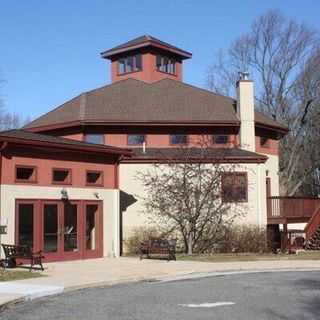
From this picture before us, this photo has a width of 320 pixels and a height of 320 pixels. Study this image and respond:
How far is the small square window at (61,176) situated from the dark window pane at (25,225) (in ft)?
5.73

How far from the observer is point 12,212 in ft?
75.1

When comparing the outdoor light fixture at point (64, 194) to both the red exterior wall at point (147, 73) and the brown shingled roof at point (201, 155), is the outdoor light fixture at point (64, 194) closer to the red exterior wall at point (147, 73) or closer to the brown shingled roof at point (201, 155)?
the brown shingled roof at point (201, 155)

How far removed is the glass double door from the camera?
23547 millimetres

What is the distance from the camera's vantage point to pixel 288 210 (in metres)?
32.8

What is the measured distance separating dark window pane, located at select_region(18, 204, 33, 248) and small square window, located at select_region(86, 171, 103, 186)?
3.47 metres

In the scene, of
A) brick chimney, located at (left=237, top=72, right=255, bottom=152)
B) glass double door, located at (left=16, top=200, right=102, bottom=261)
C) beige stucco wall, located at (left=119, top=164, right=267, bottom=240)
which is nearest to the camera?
glass double door, located at (left=16, top=200, right=102, bottom=261)

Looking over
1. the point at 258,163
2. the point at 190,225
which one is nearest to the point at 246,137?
the point at 258,163

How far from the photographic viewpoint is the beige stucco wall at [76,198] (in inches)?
894

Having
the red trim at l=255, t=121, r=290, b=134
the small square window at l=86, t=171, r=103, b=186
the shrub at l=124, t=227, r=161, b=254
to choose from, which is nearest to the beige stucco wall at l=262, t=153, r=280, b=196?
the red trim at l=255, t=121, r=290, b=134

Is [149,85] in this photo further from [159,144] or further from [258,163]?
[258,163]

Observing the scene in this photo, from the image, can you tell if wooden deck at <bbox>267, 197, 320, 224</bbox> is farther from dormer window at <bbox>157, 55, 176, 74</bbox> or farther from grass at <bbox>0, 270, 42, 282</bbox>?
grass at <bbox>0, 270, 42, 282</bbox>

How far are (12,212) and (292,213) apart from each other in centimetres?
1581

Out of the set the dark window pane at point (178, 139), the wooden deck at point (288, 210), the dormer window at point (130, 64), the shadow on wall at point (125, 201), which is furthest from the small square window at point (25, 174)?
the dormer window at point (130, 64)

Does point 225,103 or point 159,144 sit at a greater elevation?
point 225,103
